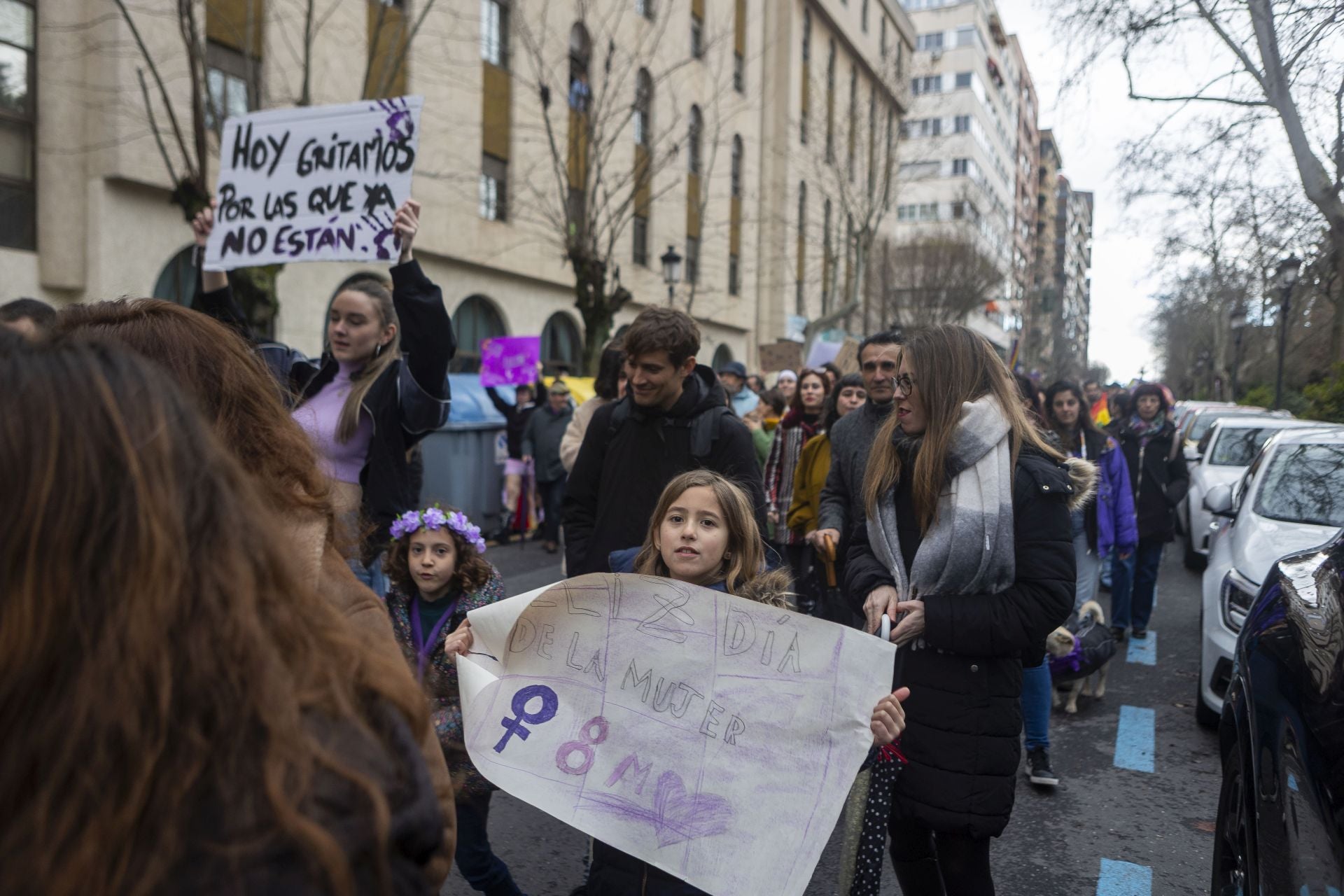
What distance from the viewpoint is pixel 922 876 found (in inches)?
109

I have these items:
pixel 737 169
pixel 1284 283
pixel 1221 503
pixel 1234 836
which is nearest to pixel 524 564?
pixel 1221 503

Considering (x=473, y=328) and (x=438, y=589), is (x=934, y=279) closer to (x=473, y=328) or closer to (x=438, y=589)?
(x=473, y=328)

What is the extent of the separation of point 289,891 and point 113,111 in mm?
13339

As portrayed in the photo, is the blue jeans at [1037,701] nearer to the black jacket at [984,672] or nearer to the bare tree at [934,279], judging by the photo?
the black jacket at [984,672]

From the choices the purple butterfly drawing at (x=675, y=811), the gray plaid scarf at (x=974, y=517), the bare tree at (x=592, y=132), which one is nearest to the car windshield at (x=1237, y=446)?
the bare tree at (x=592, y=132)

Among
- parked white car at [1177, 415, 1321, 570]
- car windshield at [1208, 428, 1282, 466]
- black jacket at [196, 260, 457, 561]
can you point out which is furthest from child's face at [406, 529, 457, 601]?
car windshield at [1208, 428, 1282, 466]

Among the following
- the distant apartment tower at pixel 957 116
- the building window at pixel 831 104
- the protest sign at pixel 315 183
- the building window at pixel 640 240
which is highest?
the distant apartment tower at pixel 957 116

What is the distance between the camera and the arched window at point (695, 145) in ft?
84.9

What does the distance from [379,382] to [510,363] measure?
9.04 meters

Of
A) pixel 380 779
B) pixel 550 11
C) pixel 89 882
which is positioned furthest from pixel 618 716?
pixel 550 11

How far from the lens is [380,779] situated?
0.93 metres

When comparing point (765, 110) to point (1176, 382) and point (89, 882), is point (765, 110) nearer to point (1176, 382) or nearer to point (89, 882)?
point (89, 882)

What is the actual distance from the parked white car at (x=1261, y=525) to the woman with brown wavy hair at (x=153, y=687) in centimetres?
485

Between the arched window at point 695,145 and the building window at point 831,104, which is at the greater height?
the building window at point 831,104
